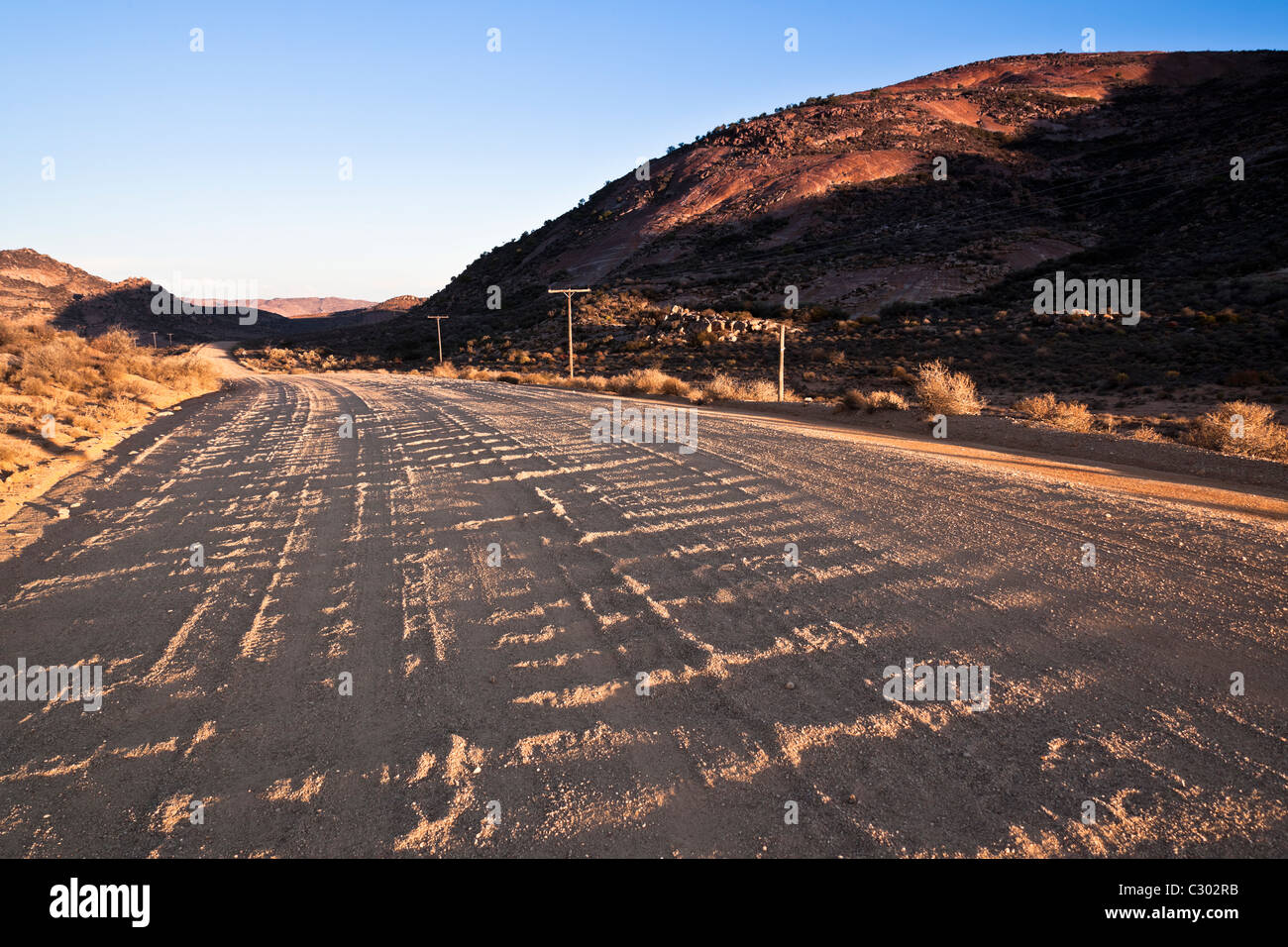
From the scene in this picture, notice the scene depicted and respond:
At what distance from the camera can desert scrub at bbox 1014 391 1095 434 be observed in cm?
1362

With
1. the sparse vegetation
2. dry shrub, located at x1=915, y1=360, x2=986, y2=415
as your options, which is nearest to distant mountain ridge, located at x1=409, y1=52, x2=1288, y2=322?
dry shrub, located at x1=915, y1=360, x2=986, y2=415

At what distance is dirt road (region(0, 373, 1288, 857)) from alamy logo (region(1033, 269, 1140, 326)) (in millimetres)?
33130

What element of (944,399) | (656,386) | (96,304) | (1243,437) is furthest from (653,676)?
(96,304)

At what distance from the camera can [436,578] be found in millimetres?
5418

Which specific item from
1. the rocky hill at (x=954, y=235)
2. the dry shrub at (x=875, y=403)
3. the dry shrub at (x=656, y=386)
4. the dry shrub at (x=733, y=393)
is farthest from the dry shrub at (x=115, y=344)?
the dry shrub at (x=875, y=403)

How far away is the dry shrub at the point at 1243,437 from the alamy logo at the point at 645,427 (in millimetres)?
8759

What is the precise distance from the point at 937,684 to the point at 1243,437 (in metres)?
10.9

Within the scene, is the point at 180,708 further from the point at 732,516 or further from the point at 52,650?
the point at 732,516

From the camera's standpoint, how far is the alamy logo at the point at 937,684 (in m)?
3.55

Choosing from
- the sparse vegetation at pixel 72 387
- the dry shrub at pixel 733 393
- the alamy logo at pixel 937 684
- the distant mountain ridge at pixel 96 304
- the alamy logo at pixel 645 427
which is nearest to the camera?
the alamy logo at pixel 937 684

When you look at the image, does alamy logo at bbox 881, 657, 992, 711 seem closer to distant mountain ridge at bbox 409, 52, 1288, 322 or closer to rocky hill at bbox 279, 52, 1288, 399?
rocky hill at bbox 279, 52, 1288, 399

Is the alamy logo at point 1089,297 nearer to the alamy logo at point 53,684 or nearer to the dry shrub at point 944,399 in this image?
the dry shrub at point 944,399
